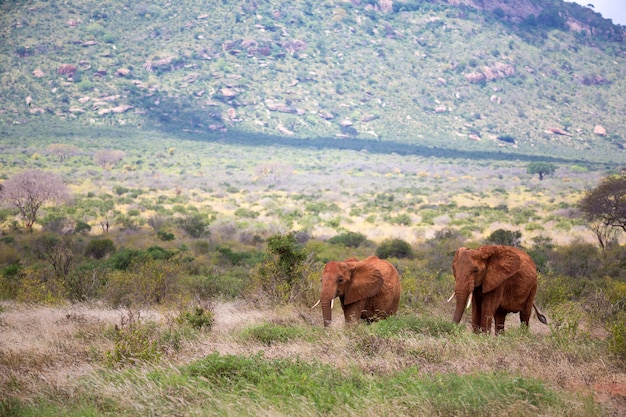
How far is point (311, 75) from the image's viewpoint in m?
128

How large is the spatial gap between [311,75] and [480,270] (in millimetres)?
121576

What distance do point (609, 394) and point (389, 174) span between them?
8036cm

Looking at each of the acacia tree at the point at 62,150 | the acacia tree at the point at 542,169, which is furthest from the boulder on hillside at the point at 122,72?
the acacia tree at the point at 542,169

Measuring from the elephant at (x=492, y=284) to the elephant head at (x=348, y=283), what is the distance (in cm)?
142

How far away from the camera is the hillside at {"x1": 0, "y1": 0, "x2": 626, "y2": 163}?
10949 cm

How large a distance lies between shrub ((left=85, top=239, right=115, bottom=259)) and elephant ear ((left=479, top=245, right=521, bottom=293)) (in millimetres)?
19109

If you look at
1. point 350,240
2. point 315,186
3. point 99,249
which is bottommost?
point 315,186

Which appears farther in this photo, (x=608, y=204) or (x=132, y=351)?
(x=608, y=204)

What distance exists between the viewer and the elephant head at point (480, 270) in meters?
9.77

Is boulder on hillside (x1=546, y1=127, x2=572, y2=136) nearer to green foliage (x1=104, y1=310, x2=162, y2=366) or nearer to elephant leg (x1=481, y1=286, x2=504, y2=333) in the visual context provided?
elephant leg (x1=481, y1=286, x2=504, y2=333)

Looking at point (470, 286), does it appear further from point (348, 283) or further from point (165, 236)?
point (165, 236)

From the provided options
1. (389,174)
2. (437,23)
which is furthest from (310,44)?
(389,174)

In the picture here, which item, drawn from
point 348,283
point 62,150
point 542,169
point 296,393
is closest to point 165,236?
point 348,283

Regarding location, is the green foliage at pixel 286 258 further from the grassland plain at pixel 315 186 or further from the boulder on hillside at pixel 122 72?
the boulder on hillside at pixel 122 72
